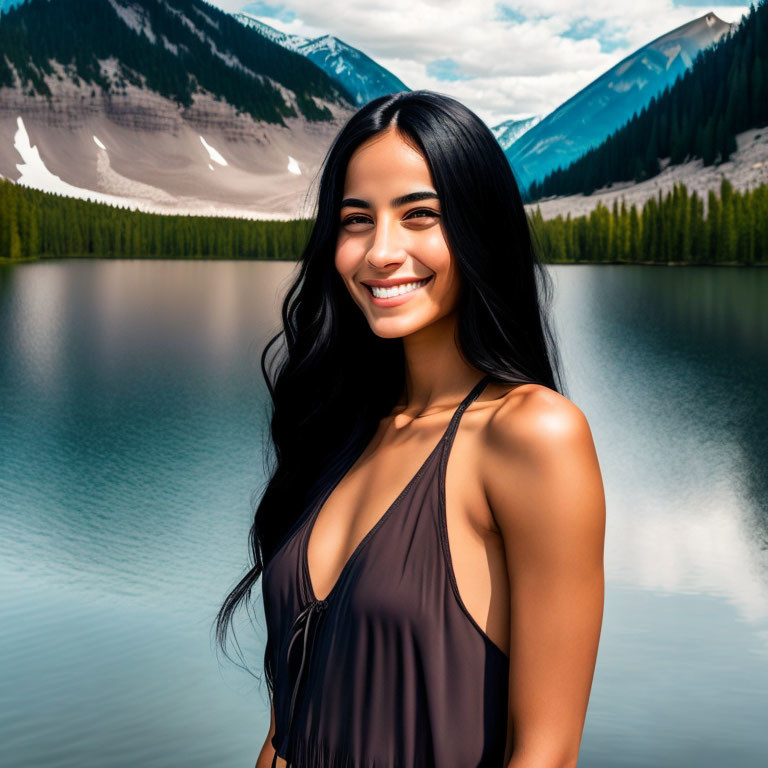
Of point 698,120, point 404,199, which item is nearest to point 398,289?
point 404,199

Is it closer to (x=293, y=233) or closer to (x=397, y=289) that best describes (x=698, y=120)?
(x=293, y=233)

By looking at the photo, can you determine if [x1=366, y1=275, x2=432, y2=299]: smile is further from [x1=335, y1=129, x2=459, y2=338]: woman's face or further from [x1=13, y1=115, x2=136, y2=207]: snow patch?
[x1=13, y1=115, x2=136, y2=207]: snow patch

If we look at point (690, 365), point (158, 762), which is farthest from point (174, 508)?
point (690, 365)

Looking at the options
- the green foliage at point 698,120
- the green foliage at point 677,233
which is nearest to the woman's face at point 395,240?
the green foliage at point 677,233

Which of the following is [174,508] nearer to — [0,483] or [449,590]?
[0,483]

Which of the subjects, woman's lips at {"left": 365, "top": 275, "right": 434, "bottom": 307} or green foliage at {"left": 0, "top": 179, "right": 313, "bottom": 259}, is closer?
woman's lips at {"left": 365, "top": 275, "right": 434, "bottom": 307}

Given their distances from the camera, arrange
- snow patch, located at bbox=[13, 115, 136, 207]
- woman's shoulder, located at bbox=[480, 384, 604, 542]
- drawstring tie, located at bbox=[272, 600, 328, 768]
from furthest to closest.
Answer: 1. snow patch, located at bbox=[13, 115, 136, 207]
2. drawstring tie, located at bbox=[272, 600, 328, 768]
3. woman's shoulder, located at bbox=[480, 384, 604, 542]

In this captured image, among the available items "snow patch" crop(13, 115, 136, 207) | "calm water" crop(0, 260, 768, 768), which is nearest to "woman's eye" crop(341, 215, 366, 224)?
"calm water" crop(0, 260, 768, 768)

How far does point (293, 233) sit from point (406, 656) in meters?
124

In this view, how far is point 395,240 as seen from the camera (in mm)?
2273

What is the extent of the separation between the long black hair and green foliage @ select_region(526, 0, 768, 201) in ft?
408

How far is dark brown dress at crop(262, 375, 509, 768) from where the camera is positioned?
202 centimetres

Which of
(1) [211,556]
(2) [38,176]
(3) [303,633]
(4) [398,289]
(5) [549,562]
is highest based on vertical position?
(2) [38,176]

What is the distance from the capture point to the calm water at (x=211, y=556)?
574cm
